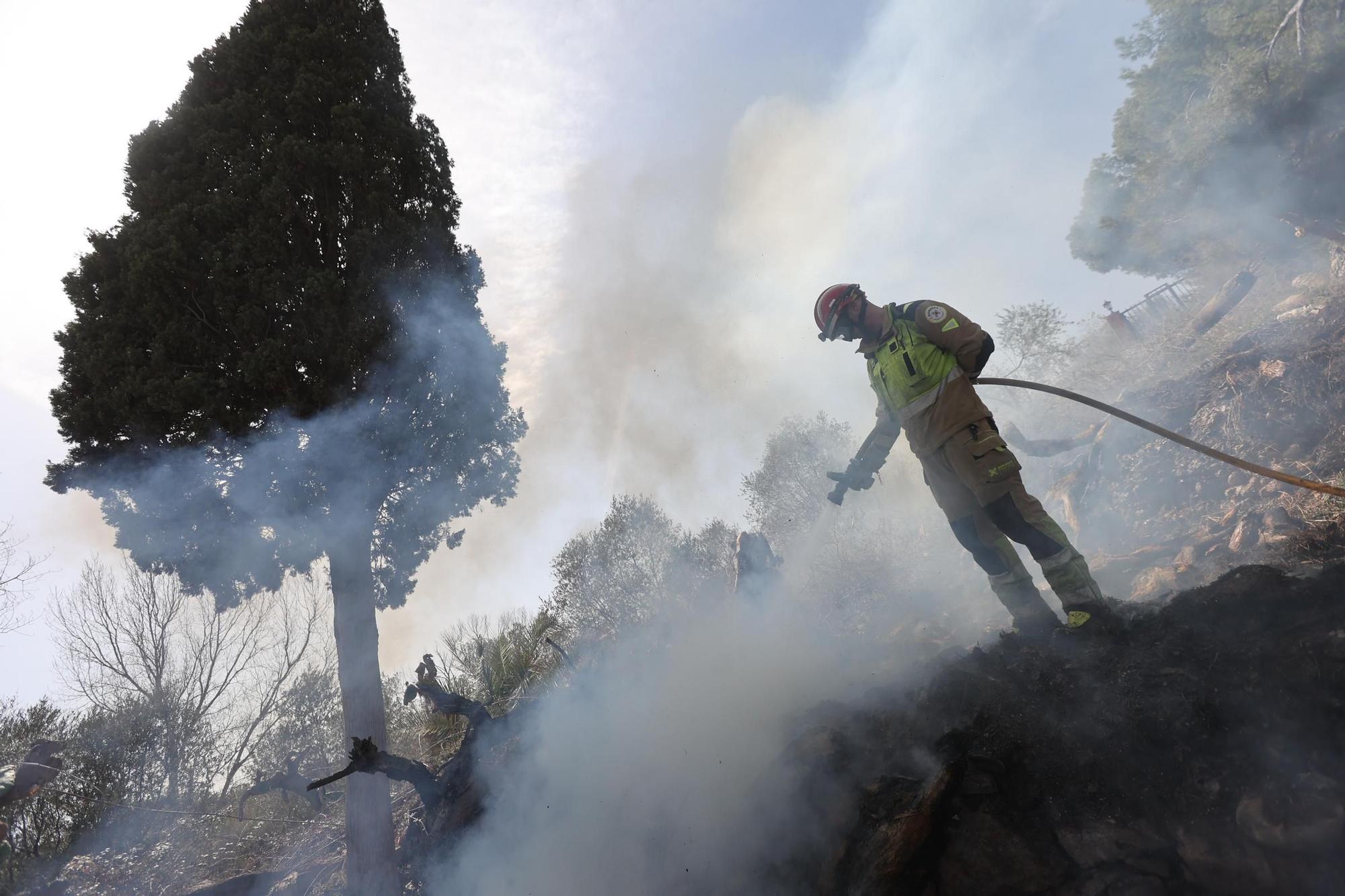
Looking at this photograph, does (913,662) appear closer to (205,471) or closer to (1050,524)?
(1050,524)

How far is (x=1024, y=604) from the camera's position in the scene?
406 centimetres

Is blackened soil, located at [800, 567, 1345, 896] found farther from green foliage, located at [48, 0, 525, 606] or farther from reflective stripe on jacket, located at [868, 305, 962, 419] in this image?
green foliage, located at [48, 0, 525, 606]

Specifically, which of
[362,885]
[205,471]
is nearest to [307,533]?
[205,471]

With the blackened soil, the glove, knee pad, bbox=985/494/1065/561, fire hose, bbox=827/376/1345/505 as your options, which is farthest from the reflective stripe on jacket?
the blackened soil

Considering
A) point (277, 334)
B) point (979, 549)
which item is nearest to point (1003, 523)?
point (979, 549)

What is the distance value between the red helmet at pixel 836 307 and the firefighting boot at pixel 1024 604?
226cm

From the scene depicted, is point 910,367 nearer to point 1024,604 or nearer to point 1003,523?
point 1003,523

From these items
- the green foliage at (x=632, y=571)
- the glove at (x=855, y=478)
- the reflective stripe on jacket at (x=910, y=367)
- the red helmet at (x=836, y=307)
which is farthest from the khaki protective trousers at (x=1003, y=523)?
the green foliage at (x=632, y=571)

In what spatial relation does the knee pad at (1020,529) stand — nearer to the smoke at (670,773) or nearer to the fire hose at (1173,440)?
the fire hose at (1173,440)

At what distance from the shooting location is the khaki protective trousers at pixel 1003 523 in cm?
369

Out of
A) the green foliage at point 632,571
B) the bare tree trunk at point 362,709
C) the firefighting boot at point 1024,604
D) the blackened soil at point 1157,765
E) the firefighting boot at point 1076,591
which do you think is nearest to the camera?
the blackened soil at point 1157,765

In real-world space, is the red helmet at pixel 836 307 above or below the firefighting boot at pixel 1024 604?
above

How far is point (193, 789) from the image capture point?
15.3m

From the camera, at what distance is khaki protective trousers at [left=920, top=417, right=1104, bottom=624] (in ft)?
12.1
